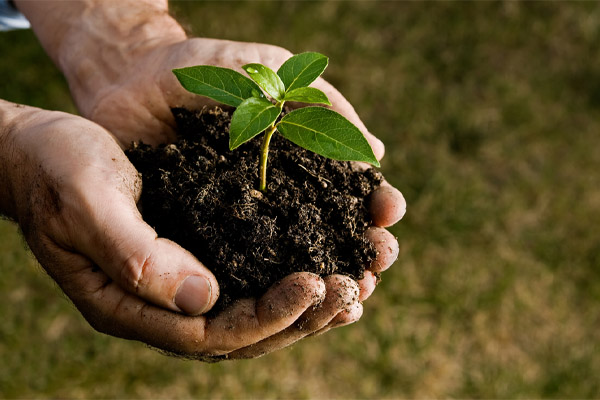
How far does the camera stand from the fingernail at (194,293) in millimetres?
1402

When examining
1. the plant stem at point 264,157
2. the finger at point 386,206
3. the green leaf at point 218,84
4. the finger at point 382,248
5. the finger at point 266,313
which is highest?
the green leaf at point 218,84

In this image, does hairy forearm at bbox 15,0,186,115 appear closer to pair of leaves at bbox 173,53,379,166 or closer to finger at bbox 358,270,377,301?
pair of leaves at bbox 173,53,379,166

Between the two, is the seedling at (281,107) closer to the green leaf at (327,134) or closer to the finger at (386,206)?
the green leaf at (327,134)

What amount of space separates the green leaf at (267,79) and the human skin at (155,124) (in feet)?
1.46

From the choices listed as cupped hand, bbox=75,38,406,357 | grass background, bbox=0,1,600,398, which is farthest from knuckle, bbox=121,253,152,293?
grass background, bbox=0,1,600,398

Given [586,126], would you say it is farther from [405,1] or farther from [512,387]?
[512,387]

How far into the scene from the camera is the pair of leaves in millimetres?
1379

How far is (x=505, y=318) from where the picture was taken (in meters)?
3.33

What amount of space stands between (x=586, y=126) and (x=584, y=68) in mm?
553

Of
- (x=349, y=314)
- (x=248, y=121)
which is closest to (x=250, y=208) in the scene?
(x=248, y=121)

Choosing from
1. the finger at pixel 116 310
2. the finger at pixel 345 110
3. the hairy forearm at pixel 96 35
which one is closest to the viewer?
the finger at pixel 116 310

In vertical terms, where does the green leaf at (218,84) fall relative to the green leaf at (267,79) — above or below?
below

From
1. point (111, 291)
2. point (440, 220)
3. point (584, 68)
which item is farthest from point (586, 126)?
point (111, 291)

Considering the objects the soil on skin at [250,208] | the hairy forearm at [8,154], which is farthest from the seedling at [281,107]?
the hairy forearm at [8,154]
